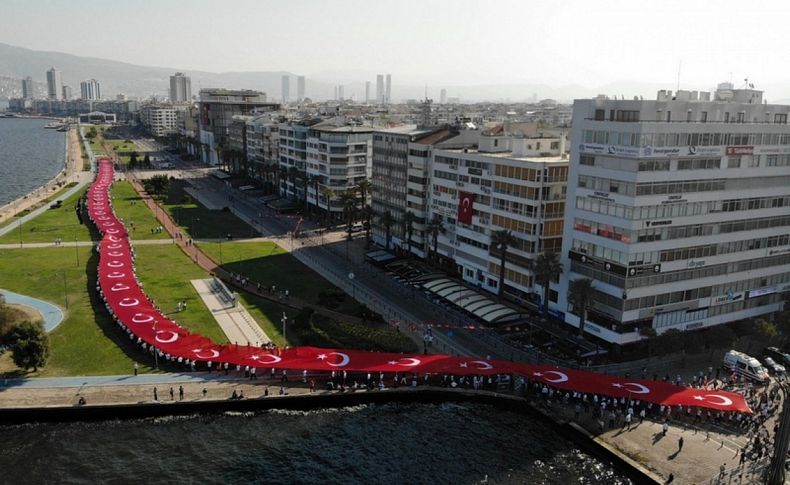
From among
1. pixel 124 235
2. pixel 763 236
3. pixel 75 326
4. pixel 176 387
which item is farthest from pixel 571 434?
pixel 124 235

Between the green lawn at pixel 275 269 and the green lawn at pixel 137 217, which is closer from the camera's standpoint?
the green lawn at pixel 275 269

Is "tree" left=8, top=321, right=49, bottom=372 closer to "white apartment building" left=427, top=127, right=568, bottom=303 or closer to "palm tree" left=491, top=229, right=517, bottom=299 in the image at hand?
"palm tree" left=491, top=229, right=517, bottom=299

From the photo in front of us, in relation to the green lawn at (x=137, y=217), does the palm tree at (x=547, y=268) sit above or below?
above

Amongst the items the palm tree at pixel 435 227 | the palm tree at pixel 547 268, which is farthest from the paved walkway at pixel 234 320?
the palm tree at pixel 547 268

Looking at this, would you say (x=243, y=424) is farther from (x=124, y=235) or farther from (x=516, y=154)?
(x=124, y=235)

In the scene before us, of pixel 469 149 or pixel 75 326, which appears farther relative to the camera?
pixel 469 149

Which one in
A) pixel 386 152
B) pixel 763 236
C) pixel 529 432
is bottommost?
pixel 529 432

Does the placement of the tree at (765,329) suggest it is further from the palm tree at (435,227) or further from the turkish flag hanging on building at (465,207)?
the palm tree at (435,227)
